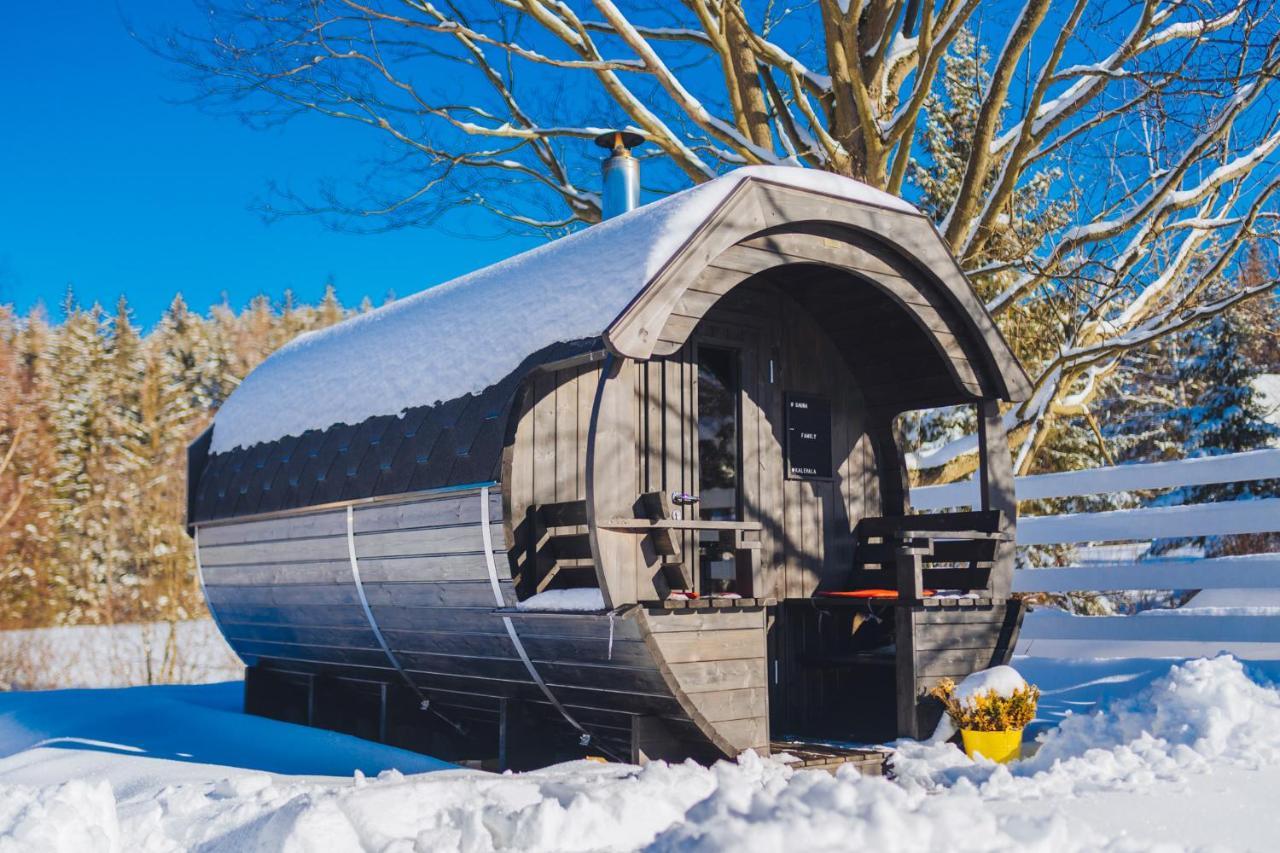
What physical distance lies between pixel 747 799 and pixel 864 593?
4.08 meters

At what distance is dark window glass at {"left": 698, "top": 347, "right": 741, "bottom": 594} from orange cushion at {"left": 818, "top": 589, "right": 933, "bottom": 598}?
29.4 inches

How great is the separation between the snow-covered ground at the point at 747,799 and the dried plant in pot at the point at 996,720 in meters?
0.18

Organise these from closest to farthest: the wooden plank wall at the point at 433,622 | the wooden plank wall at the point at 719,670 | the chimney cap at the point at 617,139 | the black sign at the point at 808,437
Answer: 1. the wooden plank wall at the point at 719,670
2. the wooden plank wall at the point at 433,622
3. the black sign at the point at 808,437
4. the chimney cap at the point at 617,139

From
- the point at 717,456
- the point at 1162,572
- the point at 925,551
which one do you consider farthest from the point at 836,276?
the point at 1162,572

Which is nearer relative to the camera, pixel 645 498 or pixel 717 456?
pixel 645 498

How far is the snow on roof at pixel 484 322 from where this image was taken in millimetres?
6238

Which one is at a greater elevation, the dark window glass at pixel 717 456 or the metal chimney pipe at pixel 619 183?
the metal chimney pipe at pixel 619 183

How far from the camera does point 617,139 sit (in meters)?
9.37

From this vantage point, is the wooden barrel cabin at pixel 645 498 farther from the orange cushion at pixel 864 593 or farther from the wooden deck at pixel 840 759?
the wooden deck at pixel 840 759

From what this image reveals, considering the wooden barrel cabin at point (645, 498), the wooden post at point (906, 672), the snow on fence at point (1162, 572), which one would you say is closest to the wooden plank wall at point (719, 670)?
the wooden barrel cabin at point (645, 498)

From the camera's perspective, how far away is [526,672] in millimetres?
6695

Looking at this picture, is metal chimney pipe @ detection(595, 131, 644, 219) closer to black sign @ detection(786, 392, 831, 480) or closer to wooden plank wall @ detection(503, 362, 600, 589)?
black sign @ detection(786, 392, 831, 480)

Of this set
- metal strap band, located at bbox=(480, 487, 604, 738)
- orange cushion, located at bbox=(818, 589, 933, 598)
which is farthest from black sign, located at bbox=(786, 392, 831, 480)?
metal strap band, located at bbox=(480, 487, 604, 738)

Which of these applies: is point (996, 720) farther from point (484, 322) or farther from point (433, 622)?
point (484, 322)
